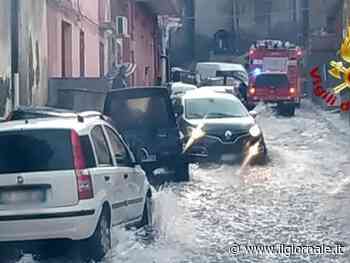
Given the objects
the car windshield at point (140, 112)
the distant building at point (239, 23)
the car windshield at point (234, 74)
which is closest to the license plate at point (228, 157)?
the car windshield at point (140, 112)

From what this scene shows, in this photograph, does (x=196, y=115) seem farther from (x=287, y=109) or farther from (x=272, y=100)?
(x=272, y=100)

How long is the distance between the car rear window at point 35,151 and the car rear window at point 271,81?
3353 cm

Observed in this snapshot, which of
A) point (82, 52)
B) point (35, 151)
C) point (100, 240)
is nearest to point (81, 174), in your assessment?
point (35, 151)

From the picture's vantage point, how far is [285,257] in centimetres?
880

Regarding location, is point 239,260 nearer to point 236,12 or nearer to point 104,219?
point 104,219

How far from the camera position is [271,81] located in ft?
136

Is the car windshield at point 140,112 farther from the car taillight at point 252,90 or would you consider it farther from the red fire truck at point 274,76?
the car taillight at point 252,90

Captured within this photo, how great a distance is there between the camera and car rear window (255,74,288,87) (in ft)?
136

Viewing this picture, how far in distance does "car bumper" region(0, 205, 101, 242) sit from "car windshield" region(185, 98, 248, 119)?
12328 millimetres

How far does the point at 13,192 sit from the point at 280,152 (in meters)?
14.7

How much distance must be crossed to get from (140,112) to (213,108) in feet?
16.4

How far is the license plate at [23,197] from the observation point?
8016 mm

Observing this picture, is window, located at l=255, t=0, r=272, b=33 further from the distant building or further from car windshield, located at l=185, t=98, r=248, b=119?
car windshield, located at l=185, t=98, r=248, b=119

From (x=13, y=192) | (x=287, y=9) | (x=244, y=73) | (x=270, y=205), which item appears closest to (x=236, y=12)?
(x=287, y=9)
